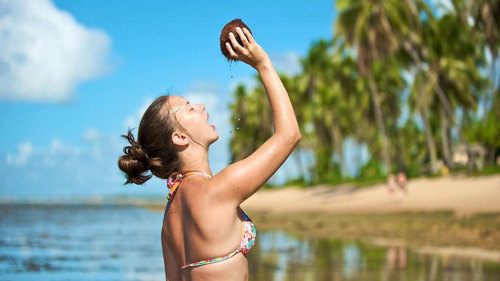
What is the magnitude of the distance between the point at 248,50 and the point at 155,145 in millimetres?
434

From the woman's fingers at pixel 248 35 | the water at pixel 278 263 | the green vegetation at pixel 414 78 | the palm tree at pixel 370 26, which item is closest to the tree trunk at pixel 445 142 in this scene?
the green vegetation at pixel 414 78

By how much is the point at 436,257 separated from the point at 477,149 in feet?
80.3

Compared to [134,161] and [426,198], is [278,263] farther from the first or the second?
[426,198]

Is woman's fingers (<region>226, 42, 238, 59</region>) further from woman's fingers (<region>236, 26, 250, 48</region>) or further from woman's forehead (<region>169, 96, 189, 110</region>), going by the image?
woman's forehead (<region>169, 96, 189, 110</region>)

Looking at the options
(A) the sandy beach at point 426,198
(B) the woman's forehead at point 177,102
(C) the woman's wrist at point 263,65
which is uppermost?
(A) the sandy beach at point 426,198

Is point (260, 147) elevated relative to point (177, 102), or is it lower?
lower

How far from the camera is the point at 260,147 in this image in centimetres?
180

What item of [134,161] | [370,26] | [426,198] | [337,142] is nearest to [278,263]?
[134,161]

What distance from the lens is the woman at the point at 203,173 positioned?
1.79 meters

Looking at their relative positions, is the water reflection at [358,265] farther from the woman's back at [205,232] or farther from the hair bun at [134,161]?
the woman's back at [205,232]

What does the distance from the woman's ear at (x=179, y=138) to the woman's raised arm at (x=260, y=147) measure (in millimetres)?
205

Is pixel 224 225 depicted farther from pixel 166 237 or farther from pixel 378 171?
pixel 378 171

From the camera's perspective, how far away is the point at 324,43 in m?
63.6

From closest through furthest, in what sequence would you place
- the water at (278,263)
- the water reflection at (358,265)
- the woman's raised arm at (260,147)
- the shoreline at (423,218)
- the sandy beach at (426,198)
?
the woman's raised arm at (260,147), the water reflection at (358,265), the water at (278,263), the shoreline at (423,218), the sandy beach at (426,198)
